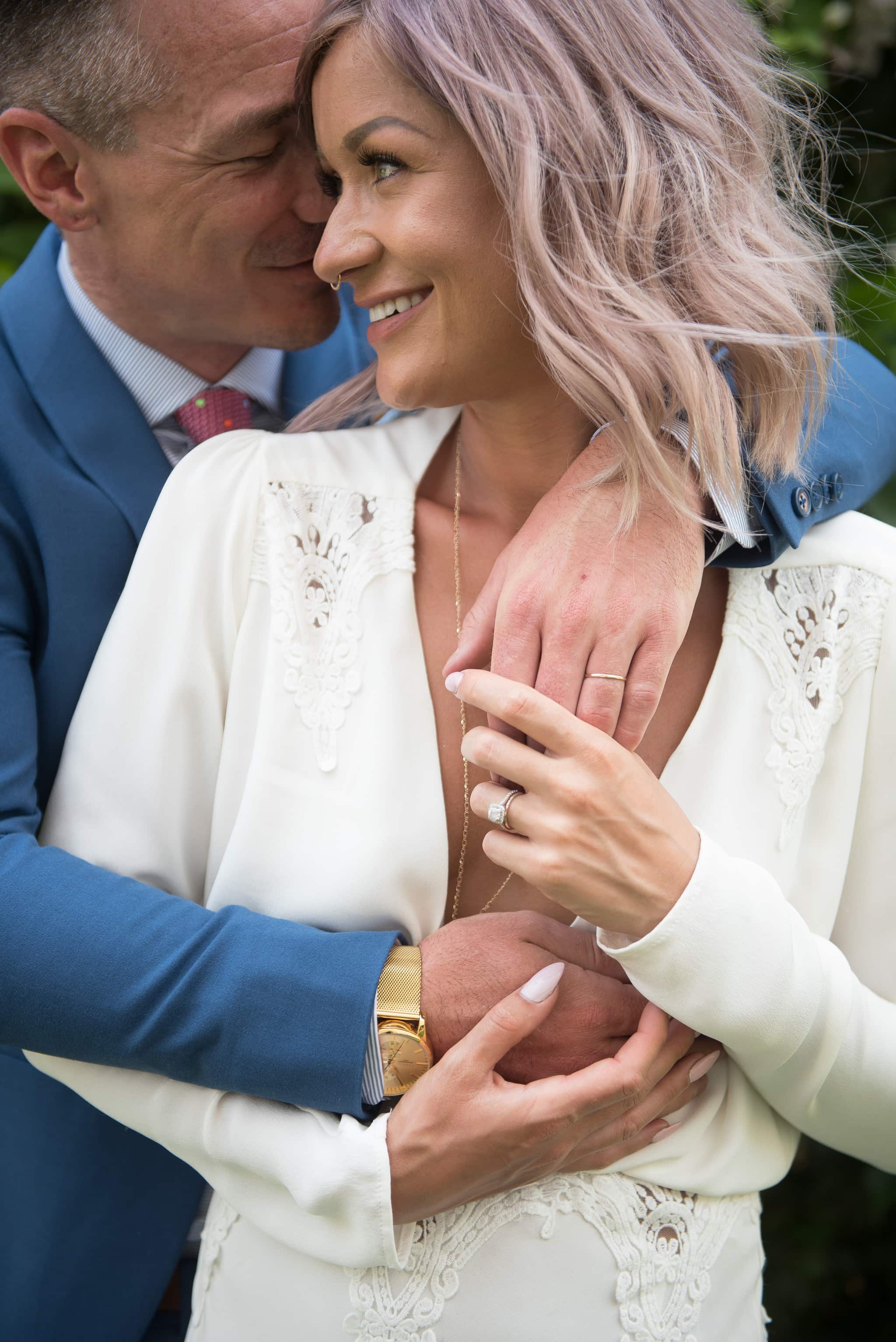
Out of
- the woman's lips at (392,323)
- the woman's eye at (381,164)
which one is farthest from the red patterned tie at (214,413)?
the woman's eye at (381,164)

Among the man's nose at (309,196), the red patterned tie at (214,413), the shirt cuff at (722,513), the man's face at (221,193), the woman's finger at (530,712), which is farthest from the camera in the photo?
the red patterned tie at (214,413)

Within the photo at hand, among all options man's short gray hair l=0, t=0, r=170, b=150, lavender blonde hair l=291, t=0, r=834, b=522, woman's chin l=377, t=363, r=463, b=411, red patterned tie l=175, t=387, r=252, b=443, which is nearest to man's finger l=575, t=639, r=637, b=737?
lavender blonde hair l=291, t=0, r=834, b=522

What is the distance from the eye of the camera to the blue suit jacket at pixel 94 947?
1.51 m

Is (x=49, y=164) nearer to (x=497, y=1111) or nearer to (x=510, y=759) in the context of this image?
(x=510, y=759)

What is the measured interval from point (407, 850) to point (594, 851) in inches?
13.4

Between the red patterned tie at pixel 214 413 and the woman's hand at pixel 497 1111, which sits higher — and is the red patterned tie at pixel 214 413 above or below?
above

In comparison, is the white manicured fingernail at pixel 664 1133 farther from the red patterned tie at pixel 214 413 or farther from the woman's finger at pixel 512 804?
the red patterned tie at pixel 214 413

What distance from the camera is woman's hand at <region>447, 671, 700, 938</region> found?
1.39 m

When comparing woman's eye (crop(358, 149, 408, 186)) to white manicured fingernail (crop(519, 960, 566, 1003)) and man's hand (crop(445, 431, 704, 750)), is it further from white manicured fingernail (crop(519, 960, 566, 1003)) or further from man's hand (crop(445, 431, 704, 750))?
white manicured fingernail (crop(519, 960, 566, 1003))

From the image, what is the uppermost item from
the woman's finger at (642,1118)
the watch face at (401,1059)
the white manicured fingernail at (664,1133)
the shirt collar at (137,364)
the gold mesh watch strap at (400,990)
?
the shirt collar at (137,364)

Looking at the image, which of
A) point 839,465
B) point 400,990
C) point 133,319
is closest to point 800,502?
point 839,465

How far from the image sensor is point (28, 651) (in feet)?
6.03

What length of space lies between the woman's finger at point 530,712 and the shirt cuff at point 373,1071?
446mm

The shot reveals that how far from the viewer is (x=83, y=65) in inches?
77.6
